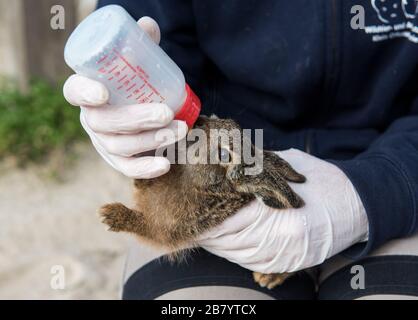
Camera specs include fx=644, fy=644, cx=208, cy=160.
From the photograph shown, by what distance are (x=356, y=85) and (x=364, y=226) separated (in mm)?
464

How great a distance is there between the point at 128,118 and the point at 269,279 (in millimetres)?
603

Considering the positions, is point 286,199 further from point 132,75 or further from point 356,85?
point 356,85

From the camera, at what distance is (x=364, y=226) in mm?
1636

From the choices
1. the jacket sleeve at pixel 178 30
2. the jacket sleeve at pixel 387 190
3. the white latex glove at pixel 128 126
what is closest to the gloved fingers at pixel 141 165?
the white latex glove at pixel 128 126

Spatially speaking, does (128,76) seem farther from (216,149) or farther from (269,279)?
(269,279)

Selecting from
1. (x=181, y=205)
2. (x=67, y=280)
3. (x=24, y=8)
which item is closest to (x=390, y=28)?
(x=181, y=205)

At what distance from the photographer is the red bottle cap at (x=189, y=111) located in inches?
55.0

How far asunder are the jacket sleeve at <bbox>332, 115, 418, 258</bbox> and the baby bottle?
19.7 inches

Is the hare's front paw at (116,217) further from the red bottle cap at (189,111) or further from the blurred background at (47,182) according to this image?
the blurred background at (47,182)

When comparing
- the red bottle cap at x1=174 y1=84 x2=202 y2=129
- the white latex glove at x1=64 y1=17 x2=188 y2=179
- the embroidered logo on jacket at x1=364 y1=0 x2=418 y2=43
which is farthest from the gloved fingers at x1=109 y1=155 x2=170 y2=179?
the embroidered logo on jacket at x1=364 y1=0 x2=418 y2=43

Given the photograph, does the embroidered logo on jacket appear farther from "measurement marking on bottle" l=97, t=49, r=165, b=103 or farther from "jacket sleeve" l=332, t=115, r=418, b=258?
"measurement marking on bottle" l=97, t=49, r=165, b=103

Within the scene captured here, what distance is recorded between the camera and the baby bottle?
4.17ft

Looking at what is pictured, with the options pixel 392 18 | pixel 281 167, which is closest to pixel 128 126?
pixel 281 167

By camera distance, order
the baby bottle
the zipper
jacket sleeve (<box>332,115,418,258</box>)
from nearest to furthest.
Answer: the baby bottle → jacket sleeve (<box>332,115,418,258</box>) → the zipper
